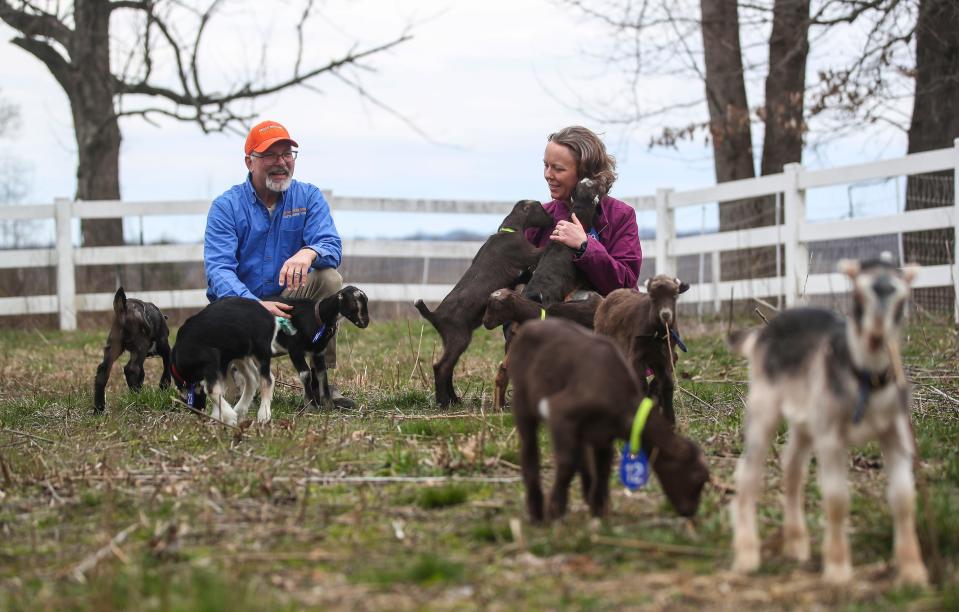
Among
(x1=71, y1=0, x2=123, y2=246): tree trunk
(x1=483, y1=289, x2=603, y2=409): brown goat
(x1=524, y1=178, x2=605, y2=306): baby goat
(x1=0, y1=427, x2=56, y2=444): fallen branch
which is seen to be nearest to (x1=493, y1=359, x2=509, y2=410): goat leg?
(x1=483, y1=289, x2=603, y2=409): brown goat

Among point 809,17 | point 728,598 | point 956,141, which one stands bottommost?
point 728,598

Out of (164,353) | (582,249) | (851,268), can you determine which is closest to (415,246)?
(164,353)

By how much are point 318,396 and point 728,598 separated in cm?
483

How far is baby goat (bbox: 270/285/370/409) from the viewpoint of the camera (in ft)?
26.1

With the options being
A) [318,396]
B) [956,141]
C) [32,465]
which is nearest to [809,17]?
[956,141]

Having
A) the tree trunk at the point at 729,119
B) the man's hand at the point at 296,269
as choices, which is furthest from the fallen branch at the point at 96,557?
the tree trunk at the point at 729,119

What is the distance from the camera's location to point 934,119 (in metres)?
15.2

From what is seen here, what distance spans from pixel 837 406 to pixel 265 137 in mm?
5554

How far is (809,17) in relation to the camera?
1540cm

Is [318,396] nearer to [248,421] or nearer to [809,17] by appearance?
[248,421]

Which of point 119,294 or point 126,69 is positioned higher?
point 126,69

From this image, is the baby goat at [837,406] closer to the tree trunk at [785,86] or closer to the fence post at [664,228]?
the tree trunk at [785,86]

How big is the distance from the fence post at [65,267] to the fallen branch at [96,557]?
1294cm

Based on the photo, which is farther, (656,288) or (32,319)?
(32,319)
